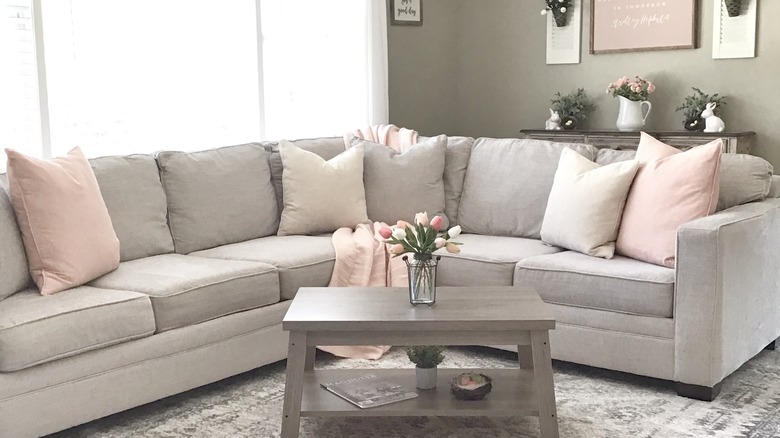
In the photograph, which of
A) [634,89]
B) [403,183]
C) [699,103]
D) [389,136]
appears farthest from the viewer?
[634,89]

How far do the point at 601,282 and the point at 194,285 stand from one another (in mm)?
1542

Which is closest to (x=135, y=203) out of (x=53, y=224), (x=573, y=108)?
(x=53, y=224)

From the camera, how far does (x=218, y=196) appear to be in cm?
409

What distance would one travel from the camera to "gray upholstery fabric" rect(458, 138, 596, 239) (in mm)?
4188

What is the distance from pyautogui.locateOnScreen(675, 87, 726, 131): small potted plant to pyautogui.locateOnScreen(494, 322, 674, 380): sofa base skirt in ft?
7.27

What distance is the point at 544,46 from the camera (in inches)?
242

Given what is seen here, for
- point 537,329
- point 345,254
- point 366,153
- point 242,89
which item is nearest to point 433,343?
point 537,329

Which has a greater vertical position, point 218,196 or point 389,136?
point 389,136

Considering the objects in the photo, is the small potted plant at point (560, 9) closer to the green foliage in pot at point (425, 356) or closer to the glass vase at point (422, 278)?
the glass vase at point (422, 278)

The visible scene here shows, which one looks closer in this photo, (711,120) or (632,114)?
(711,120)

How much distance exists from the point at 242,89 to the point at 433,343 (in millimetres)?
2645

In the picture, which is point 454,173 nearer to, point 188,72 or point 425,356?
point 188,72

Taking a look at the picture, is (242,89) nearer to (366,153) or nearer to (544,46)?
(366,153)

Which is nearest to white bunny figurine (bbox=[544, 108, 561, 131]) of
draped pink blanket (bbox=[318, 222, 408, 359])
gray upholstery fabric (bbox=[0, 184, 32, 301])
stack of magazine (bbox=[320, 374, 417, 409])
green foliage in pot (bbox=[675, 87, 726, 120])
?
green foliage in pot (bbox=[675, 87, 726, 120])
